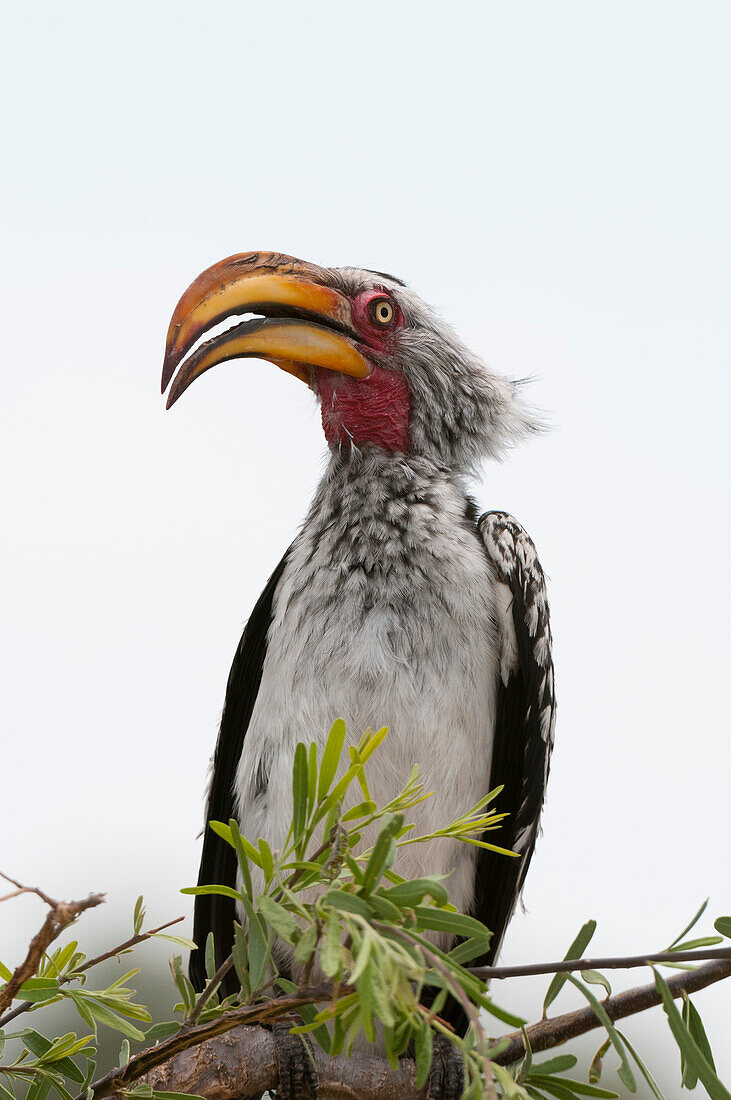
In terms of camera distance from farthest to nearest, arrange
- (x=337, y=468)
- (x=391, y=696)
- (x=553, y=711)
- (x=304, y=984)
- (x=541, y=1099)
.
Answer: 1. (x=337, y=468)
2. (x=553, y=711)
3. (x=391, y=696)
4. (x=541, y=1099)
5. (x=304, y=984)

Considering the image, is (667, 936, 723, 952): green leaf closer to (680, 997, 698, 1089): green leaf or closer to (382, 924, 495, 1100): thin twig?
(680, 997, 698, 1089): green leaf

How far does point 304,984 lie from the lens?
1.29m

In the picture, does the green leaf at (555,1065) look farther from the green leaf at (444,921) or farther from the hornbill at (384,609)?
the hornbill at (384,609)

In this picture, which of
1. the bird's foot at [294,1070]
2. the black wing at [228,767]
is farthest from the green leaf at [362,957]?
the black wing at [228,767]

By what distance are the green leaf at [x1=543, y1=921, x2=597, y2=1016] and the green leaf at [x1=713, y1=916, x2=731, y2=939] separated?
18 cm

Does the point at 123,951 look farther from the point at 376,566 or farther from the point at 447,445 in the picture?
the point at 447,445

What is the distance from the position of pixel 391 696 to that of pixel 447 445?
1.19m

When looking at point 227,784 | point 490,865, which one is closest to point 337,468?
point 227,784

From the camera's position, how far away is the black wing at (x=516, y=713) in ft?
10.8

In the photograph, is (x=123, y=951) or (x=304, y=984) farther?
(x=123, y=951)

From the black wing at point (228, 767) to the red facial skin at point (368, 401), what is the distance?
0.53 metres

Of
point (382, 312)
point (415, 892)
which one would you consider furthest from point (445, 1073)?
point (382, 312)

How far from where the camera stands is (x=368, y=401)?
368cm

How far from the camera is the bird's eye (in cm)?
382
